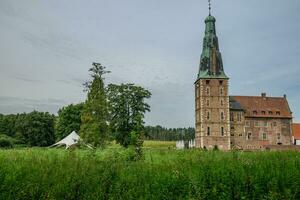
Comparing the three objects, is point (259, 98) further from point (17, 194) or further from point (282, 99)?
point (17, 194)

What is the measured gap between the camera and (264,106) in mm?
81812

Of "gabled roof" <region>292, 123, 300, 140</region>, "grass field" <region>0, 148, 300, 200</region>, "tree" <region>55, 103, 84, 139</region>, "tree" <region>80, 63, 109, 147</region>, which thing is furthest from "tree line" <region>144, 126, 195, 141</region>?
"grass field" <region>0, 148, 300, 200</region>

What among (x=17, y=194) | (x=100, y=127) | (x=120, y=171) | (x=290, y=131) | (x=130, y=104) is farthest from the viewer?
(x=290, y=131)

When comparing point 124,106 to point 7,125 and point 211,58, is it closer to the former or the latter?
point 211,58

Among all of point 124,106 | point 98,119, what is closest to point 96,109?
point 98,119

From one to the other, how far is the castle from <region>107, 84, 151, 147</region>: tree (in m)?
20.1

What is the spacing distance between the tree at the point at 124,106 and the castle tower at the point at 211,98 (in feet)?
64.1

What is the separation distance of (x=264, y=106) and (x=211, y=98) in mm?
15962

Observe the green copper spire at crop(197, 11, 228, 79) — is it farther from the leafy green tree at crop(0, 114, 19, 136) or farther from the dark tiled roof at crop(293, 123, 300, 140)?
the leafy green tree at crop(0, 114, 19, 136)

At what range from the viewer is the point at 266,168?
7.00 meters

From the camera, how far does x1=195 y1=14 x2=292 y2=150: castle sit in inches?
2862

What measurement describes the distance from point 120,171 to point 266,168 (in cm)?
301

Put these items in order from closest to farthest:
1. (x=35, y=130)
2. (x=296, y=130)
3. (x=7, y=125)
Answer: (x=35, y=130)
(x=296, y=130)
(x=7, y=125)

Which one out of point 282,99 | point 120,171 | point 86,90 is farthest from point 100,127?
point 282,99
